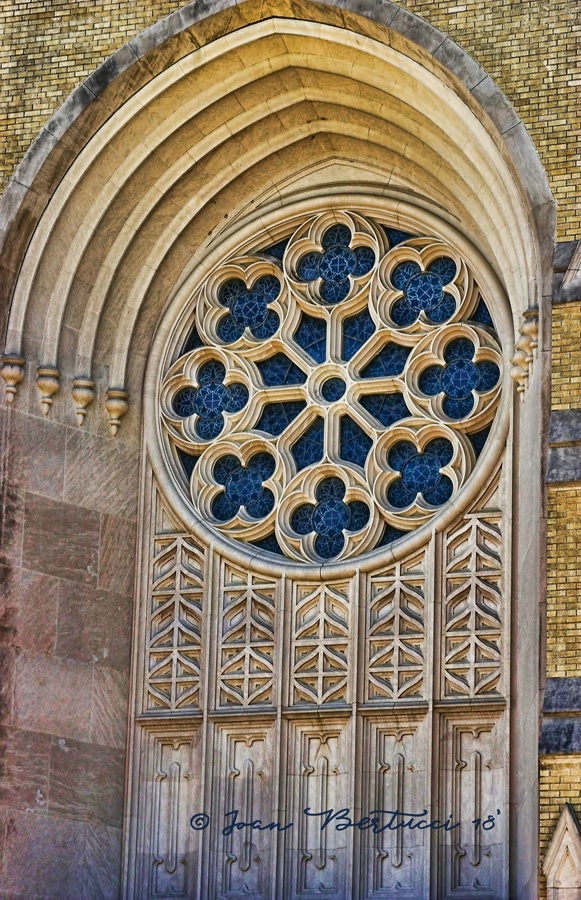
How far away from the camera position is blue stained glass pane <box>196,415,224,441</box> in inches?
730

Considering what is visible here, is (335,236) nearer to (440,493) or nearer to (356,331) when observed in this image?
(356,331)

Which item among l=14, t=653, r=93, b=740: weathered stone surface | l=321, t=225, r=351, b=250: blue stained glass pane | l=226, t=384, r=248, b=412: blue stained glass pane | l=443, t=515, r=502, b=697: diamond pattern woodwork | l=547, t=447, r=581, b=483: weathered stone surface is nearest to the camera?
l=547, t=447, r=581, b=483: weathered stone surface

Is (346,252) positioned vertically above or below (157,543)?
above

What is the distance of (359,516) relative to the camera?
17.9 metres

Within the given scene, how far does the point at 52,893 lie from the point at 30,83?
245 inches

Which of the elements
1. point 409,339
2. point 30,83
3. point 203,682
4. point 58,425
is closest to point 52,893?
point 203,682

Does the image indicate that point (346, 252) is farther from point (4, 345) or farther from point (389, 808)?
point (389, 808)

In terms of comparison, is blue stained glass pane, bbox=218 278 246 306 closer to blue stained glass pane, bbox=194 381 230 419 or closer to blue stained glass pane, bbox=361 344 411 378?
blue stained glass pane, bbox=194 381 230 419

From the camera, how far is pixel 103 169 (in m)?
18.2

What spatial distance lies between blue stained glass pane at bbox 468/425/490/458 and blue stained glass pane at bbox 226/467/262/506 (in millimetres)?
1745

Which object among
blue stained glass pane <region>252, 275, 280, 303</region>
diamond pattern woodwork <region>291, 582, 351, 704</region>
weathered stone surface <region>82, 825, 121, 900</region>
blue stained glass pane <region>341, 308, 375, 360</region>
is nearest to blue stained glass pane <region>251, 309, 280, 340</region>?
blue stained glass pane <region>252, 275, 280, 303</region>

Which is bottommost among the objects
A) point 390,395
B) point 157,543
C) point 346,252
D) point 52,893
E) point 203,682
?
point 52,893

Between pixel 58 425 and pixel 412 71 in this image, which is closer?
pixel 412 71

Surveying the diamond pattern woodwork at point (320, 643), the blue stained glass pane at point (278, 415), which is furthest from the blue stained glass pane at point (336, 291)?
the diamond pattern woodwork at point (320, 643)
